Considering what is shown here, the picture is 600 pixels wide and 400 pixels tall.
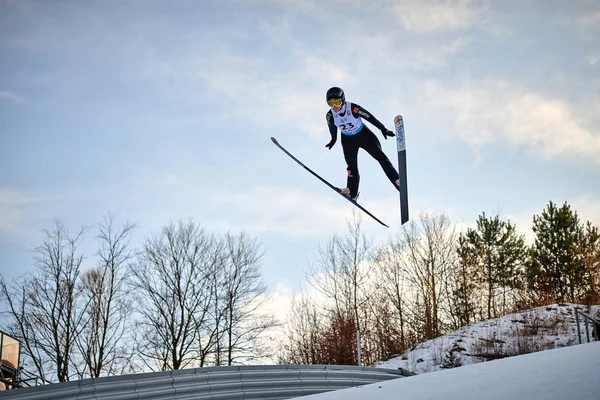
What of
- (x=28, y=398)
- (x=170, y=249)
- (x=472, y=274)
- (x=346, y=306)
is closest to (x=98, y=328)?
(x=170, y=249)

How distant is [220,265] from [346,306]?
6.56 m

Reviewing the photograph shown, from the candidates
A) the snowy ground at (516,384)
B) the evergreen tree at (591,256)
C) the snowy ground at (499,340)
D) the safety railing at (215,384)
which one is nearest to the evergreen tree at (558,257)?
the evergreen tree at (591,256)

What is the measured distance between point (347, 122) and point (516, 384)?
7.87 m

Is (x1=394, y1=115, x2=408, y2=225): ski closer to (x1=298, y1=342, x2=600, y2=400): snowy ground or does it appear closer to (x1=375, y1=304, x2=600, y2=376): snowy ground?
(x1=298, y1=342, x2=600, y2=400): snowy ground

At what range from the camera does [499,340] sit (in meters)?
16.4

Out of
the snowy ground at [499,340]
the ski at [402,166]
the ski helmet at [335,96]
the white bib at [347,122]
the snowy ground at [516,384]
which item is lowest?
the snowy ground at [516,384]

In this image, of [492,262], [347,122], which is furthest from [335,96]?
[492,262]

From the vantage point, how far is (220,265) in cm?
2578

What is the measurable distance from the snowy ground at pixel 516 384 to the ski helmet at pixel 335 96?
6.94 m

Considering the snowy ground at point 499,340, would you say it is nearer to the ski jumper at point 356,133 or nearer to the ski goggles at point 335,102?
the ski jumper at point 356,133

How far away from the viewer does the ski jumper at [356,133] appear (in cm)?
1040

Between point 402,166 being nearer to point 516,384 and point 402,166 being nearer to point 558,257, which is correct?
point 516,384

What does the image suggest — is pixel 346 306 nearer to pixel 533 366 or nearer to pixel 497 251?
pixel 497 251

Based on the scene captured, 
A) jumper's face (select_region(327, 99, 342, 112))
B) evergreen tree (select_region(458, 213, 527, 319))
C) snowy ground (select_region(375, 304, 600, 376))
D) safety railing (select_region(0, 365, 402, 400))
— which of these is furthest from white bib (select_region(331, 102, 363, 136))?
evergreen tree (select_region(458, 213, 527, 319))
